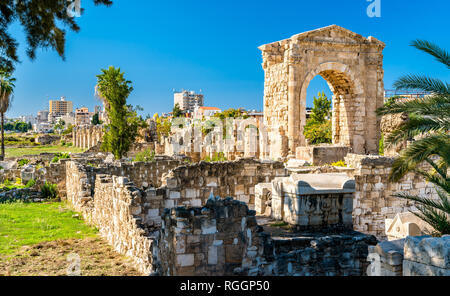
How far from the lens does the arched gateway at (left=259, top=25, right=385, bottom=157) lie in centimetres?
2014

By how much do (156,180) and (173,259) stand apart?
9127mm

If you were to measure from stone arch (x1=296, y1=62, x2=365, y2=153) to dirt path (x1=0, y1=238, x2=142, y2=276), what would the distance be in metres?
14.6

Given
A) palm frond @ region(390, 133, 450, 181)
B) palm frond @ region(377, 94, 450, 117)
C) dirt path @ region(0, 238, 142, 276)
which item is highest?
palm frond @ region(377, 94, 450, 117)

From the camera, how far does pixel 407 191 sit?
39.7 feet

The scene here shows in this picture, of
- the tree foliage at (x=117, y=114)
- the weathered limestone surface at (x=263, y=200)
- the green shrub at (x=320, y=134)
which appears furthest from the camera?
the green shrub at (x=320, y=134)

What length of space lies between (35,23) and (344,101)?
1809 cm

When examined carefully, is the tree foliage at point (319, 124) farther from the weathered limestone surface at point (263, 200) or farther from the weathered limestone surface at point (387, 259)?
the weathered limestone surface at point (387, 259)

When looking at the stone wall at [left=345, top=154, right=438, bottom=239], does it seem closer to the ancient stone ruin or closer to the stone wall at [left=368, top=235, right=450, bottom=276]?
the ancient stone ruin

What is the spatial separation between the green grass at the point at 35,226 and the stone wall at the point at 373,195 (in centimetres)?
690

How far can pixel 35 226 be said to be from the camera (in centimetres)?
927

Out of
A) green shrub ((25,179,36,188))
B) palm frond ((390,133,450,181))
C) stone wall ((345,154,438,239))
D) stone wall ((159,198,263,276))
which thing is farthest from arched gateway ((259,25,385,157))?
stone wall ((159,198,263,276))

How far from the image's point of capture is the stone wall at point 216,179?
928cm

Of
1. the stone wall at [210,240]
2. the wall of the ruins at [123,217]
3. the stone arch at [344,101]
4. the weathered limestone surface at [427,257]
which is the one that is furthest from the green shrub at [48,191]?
the weathered limestone surface at [427,257]

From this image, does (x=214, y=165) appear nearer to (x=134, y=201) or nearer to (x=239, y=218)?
(x=134, y=201)
